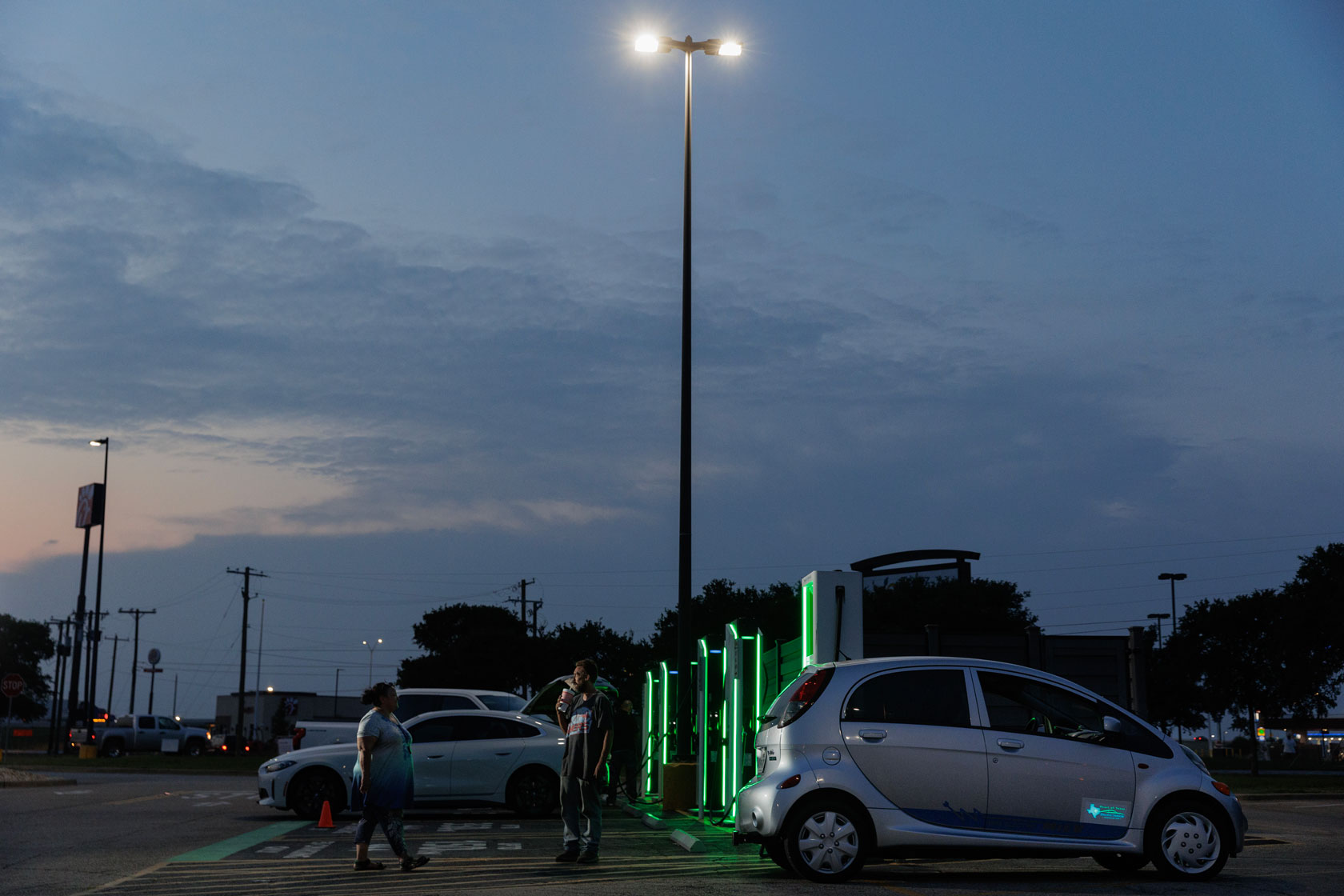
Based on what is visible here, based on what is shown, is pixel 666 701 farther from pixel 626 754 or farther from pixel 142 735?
pixel 142 735

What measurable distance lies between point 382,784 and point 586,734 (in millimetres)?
1781

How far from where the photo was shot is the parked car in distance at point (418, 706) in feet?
66.5

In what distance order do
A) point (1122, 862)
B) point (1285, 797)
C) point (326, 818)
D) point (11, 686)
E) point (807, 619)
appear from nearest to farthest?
1. point (1122, 862)
2. point (807, 619)
3. point (326, 818)
4. point (1285, 797)
5. point (11, 686)

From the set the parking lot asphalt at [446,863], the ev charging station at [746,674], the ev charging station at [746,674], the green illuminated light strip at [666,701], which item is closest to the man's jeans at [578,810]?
the parking lot asphalt at [446,863]

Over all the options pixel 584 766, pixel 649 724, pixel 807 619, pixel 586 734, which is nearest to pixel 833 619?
pixel 807 619

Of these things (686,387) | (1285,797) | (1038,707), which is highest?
(686,387)

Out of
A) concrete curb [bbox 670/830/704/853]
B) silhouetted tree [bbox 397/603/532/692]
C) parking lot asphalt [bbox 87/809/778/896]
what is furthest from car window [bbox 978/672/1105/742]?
silhouetted tree [bbox 397/603/532/692]

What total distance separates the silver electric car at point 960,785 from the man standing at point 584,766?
1.71m

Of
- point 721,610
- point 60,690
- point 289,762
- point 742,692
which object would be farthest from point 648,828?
point 60,690

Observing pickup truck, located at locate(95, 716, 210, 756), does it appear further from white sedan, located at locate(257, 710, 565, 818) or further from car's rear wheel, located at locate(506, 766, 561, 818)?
car's rear wheel, located at locate(506, 766, 561, 818)

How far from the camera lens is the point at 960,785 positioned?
33.7 feet

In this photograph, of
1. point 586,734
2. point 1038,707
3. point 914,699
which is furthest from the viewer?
point 586,734

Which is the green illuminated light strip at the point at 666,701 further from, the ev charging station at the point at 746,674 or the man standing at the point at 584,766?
the man standing at the point at 584,766

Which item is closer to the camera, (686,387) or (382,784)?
(382,784)
